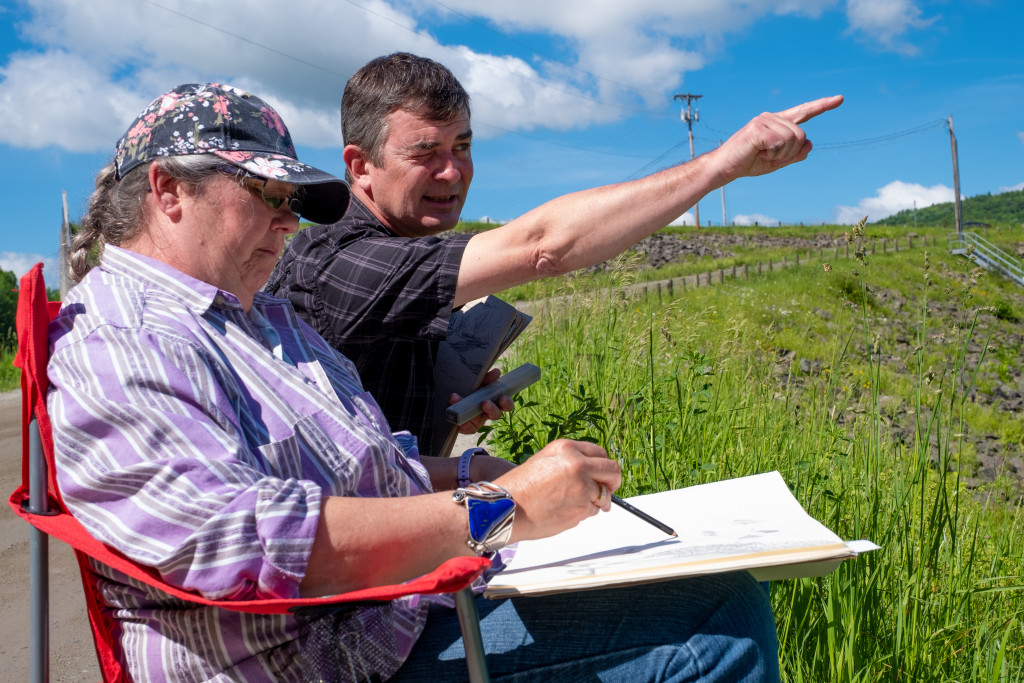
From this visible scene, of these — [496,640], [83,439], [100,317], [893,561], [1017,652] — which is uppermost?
[100,317]

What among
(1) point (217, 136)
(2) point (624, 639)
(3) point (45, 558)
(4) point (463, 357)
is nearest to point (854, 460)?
(4) point (463, 357)

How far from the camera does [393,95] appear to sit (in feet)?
7.97

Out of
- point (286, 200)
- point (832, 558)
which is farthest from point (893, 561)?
point (286, 200)

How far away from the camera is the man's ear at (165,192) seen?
1.49 meters

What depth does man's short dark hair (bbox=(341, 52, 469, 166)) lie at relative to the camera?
2418 mm

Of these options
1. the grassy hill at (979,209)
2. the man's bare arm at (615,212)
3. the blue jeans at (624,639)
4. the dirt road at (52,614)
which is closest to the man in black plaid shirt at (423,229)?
the man's bare arm at (615,212)

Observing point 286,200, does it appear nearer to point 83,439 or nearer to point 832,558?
point 83,439

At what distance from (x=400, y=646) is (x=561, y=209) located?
105cm

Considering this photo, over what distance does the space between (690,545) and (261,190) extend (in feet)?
3.32

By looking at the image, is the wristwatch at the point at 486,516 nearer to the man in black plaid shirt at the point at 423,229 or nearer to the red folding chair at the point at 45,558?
the red folding chair at the point at 45,558

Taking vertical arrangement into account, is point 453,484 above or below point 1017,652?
above

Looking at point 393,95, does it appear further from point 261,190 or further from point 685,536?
point 685,536

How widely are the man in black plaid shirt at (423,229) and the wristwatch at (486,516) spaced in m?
0.75

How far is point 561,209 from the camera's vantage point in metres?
1.96
